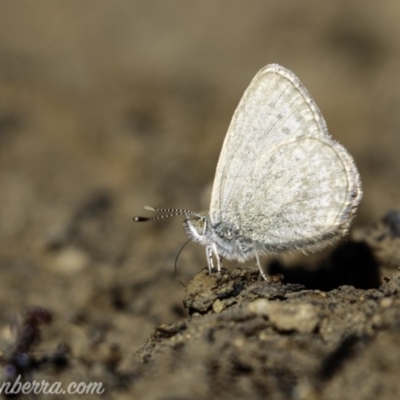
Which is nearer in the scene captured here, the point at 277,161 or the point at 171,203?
the point at 277,161

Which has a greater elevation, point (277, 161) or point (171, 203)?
point (171, 203)

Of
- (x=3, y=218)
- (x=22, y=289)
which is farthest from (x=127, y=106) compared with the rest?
(x=22, y=289)

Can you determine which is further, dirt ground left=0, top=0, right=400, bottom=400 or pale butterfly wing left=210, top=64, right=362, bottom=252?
pale butterfly wing left=210, top=64, right=362, bottom=252

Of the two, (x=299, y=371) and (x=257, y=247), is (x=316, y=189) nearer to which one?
(x=257, y=247)

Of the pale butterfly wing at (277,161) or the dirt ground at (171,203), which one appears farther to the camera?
the pale butterfly wing at (277,161)
